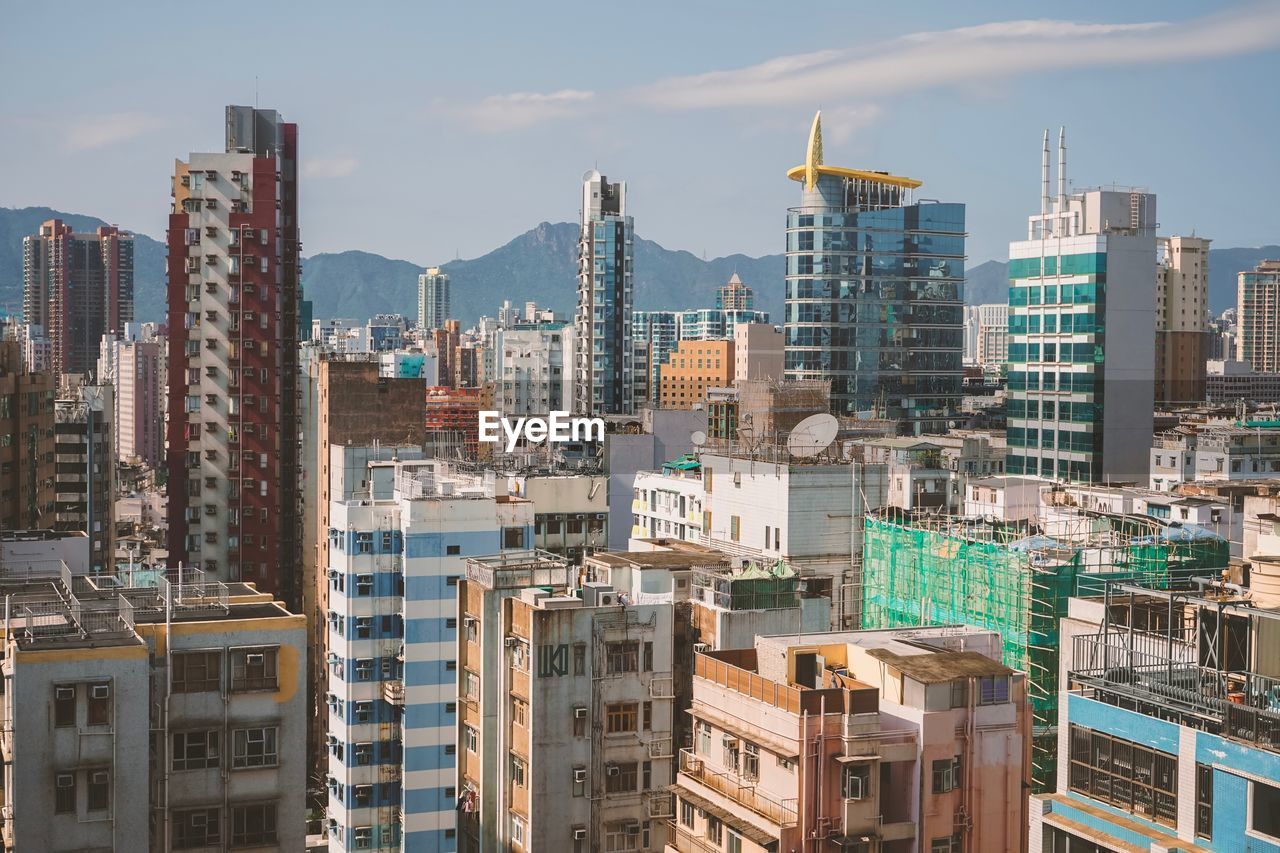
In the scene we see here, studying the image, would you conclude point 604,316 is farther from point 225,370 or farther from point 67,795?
point 67,795

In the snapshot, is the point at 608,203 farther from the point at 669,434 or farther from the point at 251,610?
the point at 251,610

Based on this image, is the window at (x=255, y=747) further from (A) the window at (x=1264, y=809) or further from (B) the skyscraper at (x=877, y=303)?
(B) the skyscraper at (x=877, y=303)

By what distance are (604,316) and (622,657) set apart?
12089 cm

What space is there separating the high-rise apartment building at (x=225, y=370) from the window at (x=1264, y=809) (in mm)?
60495

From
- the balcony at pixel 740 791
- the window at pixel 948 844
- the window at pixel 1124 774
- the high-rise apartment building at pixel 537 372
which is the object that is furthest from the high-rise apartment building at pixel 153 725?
the high-rise apartment building at pixel 537 372

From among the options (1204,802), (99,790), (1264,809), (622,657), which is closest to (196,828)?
(99,790)

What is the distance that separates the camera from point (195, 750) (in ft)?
87.6

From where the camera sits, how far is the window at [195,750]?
26578 millimetres

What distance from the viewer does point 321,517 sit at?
2712 inches

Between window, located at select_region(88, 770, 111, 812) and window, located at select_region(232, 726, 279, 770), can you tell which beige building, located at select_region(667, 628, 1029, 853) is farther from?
window, located at select_region(88, 770, 111, 812)

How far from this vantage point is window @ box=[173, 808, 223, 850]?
2667 centimetres

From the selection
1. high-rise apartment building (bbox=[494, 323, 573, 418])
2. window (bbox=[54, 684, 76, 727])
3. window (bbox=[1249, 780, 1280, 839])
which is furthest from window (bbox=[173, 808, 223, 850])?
high-rise apartment building (bbox=[494, 323, 573, 418])

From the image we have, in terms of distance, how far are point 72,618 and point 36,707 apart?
2.55m

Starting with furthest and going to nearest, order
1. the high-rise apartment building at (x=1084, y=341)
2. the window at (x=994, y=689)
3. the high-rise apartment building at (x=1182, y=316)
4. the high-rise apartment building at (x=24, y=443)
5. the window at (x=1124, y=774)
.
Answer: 1. the high-rise apartment building at (x=1182, y=316)
2. the high-rise apartment building at (x=1084, y=341)
3. the high-rise apartment building at (x=24, y=443)
4. the window at (x=994, y=689)
5. the window at (x=1124, y=774)
